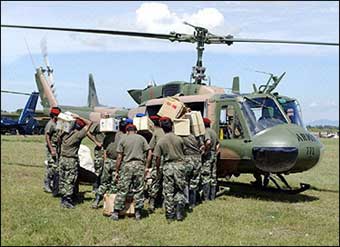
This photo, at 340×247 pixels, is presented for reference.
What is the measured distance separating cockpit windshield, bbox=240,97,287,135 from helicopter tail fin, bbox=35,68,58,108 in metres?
7.92

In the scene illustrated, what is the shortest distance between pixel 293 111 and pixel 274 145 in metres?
1.35

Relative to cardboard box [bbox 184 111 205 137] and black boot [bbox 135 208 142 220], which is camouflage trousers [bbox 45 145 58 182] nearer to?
black boot [bbox 135 208 142 220]

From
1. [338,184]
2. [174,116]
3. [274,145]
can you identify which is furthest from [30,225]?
[338,184]

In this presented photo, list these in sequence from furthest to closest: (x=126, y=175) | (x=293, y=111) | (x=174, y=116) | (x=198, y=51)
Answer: (x=198, y=51), (x=293, y=111), (x=174, y=116), (x=126, y=175)

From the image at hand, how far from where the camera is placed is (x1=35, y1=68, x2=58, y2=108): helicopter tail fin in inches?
651

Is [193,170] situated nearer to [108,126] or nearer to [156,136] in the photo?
[156,136]

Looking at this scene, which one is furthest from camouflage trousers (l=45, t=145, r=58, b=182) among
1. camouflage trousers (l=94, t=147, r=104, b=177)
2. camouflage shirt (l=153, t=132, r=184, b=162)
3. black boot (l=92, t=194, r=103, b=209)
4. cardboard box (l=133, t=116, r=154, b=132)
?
camouflage shirt (l=153, t=132, r=184, b=162)

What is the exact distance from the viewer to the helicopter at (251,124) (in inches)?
384

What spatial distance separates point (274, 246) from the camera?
6.85 metres

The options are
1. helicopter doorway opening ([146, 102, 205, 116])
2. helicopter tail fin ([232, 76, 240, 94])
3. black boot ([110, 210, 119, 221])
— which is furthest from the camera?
helicopter tail fin ([232, 76, 240, 94])

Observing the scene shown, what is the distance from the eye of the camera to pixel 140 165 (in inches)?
326

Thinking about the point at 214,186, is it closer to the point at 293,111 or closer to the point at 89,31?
the point at 293,111

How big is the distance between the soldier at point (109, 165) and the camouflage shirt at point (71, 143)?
0.49m

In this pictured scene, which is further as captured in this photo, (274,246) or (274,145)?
(274,145)
